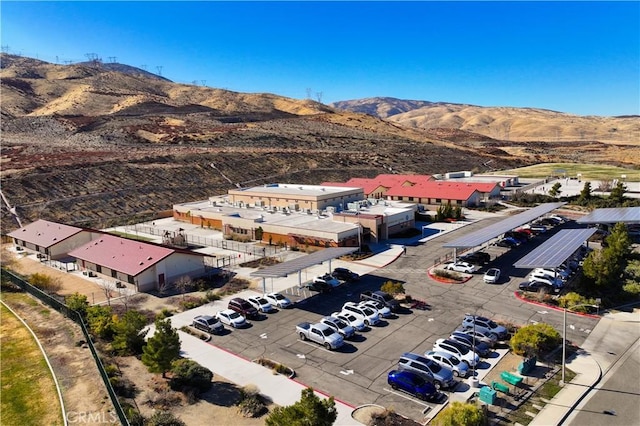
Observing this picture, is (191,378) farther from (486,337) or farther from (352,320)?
(486,337)

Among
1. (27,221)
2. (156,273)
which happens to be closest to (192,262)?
(156,273)

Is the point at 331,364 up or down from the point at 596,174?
down

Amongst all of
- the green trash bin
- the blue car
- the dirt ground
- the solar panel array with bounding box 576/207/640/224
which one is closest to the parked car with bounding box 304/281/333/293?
the dirt ground

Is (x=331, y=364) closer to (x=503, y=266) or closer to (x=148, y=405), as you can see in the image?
(x=148, y=405)

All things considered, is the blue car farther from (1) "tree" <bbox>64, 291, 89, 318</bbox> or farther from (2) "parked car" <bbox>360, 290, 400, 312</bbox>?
(1) "tree" <bbox>64, 291, 89, 318</bbox>

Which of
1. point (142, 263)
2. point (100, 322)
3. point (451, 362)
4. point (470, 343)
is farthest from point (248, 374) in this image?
point (142, 263)

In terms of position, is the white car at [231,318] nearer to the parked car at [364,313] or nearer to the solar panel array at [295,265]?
the solar panel array at [295,265]
